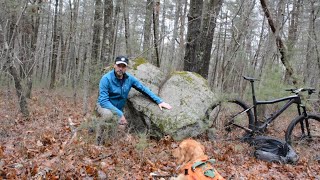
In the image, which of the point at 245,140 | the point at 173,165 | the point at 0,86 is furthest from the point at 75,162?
the point at 0,86

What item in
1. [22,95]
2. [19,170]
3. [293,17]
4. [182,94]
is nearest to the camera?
[19,170]

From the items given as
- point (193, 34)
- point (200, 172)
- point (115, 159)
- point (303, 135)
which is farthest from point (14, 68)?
point (303, 135)

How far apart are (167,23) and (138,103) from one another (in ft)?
107

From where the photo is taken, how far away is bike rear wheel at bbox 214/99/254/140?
7.06 metres

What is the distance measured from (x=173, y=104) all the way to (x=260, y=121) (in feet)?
6.86

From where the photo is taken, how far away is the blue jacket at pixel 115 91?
5.89m

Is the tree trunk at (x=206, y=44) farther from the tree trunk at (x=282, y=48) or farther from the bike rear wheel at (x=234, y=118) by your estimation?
the bike rear wheel at (x=234, y=118)

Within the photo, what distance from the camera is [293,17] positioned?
1844 centimetres

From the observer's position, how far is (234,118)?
710 cm

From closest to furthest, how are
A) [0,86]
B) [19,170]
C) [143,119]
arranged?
[19,170] → [143,119] → [0,86]

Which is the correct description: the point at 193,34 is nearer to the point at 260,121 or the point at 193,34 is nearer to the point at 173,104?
the point at 173,104

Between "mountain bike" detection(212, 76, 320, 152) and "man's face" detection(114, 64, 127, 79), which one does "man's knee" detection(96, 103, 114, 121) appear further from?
"mountain bike" detection(212, 76, 320, 152)

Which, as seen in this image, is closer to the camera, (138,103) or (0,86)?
(138,103)

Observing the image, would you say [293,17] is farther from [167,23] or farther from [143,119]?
[167,23]
